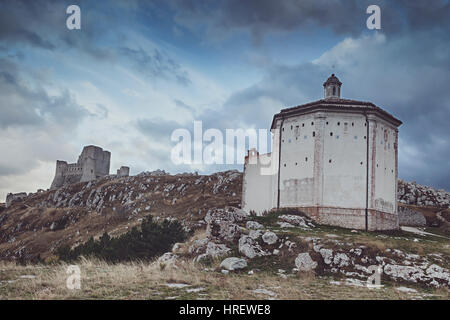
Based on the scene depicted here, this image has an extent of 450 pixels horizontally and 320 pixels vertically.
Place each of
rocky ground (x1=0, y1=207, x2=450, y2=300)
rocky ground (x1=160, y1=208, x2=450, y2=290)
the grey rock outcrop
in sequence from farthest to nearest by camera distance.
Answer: the grey rock outcrop
rocky ground (x1=160, y1=208, x2=450, y2=290)
rocky ground (x1=0, y1=207, x2=450, y2=300)

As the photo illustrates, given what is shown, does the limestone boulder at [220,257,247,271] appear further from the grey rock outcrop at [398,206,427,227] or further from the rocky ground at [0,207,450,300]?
the grey rock outcrop at [398,206,427,227]

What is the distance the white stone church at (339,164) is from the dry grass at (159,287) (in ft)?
59.8

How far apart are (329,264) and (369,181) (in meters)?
16.9

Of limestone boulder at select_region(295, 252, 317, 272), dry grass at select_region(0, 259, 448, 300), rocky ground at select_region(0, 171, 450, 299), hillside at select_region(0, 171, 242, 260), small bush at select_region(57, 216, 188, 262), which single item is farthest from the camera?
hillside at select_region(0, 171, 242, 260)

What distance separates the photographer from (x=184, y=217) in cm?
5459

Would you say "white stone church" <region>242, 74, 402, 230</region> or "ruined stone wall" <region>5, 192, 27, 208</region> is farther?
"ruined stone wall" <region>5, 192, 27, 208</region>

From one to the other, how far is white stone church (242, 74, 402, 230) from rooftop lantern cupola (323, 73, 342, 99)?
1.78 meters

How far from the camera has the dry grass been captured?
34.8ft

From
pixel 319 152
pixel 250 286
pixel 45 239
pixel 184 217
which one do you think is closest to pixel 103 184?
pixel 45 239

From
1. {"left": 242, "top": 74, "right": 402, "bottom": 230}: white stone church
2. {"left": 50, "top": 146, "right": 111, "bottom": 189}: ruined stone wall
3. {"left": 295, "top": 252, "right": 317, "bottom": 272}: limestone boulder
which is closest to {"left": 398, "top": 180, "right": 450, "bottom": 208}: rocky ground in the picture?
{"left": 242, "top": 74, "right": 402, "bottom": 230}: white stone church

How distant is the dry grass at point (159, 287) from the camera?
10.6 m

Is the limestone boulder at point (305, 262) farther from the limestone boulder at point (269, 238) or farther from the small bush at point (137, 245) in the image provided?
the small bush at point (137, 245)

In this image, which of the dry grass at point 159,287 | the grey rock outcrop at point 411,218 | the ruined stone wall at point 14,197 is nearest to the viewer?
the dry grass at point 159,287

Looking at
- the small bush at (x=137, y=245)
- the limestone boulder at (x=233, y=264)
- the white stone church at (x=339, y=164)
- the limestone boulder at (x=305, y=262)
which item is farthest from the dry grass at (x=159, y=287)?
the white stone church at (x=339, y=164)
